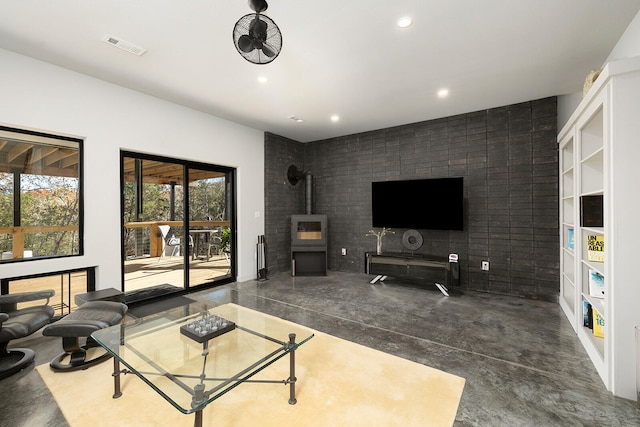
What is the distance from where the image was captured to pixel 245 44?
6.57ft

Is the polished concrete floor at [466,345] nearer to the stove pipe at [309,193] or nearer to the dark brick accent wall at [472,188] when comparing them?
the dark brick accent wall at [472,188]

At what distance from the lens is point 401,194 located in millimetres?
4672

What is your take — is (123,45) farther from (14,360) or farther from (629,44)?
(629,44)

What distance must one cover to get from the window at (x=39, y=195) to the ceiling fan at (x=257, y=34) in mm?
2479

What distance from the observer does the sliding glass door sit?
3.67 m

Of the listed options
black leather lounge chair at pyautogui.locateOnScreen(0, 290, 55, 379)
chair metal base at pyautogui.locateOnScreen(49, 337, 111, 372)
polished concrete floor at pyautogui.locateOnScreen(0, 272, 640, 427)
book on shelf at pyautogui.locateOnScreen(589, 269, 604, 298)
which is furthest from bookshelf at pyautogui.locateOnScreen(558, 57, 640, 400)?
black leather lounge chair at pyautogui.locateOnScreen(0, 290, 55, 379)

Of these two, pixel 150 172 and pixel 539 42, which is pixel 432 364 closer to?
pixel 539 42

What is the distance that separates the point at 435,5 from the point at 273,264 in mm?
4538

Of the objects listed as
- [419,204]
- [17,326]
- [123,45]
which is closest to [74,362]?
[17,326]

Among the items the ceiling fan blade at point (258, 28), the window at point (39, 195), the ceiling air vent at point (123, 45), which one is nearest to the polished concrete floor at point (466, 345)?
the window at point (39, 195)

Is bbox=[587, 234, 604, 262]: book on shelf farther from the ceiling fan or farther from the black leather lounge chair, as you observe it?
the black leather lounge chair

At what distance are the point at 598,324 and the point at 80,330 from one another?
13.5 feet

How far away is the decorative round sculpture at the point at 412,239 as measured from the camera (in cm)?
456

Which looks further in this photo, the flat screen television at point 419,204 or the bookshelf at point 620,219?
the flat screen television at point 419,204
